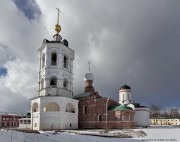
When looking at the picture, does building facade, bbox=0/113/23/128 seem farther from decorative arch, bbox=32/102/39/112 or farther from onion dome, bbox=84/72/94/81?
decorative arch, bbox=32/102/39/112

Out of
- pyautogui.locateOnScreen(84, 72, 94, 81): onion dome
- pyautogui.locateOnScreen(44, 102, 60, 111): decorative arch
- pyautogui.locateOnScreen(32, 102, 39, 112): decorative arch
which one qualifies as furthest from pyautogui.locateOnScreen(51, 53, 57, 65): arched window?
pyautogui.locateOnScreen(84, 72, 94, 81): onion dome

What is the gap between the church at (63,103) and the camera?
128ft

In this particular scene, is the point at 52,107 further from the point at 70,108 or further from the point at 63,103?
the point at 63,103

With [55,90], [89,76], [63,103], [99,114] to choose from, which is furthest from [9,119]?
[63,103]

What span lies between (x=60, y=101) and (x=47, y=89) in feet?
10.2

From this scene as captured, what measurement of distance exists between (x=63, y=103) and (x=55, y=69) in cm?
592

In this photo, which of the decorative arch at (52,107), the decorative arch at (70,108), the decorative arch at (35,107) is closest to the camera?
the decorative arch at (35,107)

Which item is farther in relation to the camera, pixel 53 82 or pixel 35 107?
pixel 35 107

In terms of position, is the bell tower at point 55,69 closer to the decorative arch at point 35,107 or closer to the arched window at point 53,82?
the arched window at point 53,82

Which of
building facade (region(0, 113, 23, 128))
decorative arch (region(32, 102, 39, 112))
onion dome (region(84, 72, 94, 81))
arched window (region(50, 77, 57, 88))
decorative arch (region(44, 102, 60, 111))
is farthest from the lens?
building facade (region(0, 113, 23, 128))

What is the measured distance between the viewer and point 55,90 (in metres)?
40.5

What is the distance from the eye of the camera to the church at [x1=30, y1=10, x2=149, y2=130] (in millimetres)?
39156

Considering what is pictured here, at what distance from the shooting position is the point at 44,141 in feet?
66.1

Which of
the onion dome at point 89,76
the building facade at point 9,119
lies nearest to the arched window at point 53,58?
the onion dome at point 89,76
